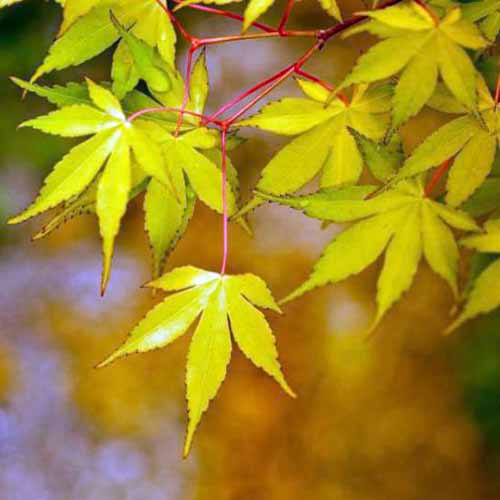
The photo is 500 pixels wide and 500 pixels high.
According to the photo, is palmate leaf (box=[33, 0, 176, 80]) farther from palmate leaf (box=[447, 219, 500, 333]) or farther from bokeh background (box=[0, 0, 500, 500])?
bokeh background (box=[0, 0, 500, 500])

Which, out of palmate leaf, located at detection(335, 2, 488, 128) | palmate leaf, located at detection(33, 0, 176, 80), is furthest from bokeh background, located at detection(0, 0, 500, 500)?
palmate leaf, located at detection(335, 2, 488, 128)

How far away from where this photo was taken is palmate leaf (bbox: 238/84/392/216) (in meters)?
0.62

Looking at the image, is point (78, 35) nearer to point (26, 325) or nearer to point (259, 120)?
point (259, 120)

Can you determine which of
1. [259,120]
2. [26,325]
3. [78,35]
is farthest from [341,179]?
[26,325]

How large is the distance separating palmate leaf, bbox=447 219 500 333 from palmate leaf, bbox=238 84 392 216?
0.37ft

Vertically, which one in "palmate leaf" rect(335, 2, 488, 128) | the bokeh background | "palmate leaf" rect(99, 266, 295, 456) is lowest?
the bokeh background

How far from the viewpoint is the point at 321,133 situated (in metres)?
0.65

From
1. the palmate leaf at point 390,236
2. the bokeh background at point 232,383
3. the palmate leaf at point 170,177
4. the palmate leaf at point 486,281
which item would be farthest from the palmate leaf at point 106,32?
the bokeh background at point 232,383

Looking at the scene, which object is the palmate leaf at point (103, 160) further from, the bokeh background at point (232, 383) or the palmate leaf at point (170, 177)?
the bokeh background at point (232, 383)

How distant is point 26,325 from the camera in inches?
92.4

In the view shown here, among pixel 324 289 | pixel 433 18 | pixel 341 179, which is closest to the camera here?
pixel 433 18

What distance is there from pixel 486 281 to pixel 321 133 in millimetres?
177

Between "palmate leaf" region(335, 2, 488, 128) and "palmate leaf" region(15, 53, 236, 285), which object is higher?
"palmate leaf" region(335, 2, 488, 128)

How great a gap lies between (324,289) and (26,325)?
877mm
